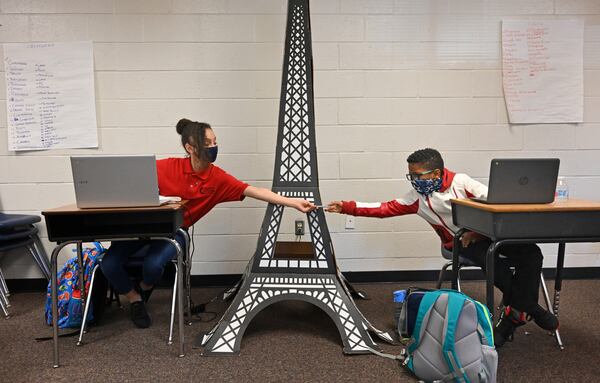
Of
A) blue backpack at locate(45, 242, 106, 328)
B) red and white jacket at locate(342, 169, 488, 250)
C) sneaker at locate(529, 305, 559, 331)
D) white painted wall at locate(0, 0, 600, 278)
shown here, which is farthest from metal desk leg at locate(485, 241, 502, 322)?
blue backpack at locate(45, 242, 106, 328)

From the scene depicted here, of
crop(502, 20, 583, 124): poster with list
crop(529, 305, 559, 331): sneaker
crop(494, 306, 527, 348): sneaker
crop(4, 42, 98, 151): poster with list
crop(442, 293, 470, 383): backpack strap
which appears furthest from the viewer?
crop(502, 20, 583, 124): poster with list

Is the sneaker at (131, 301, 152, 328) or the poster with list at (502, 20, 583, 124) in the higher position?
the poster with list at (502, 20, 583, 124)

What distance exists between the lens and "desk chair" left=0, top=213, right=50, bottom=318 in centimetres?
291

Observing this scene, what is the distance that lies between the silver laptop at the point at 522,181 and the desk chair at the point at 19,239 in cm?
301

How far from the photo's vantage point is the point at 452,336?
1.76m

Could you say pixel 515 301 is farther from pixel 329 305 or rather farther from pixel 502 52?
pixel 502 52

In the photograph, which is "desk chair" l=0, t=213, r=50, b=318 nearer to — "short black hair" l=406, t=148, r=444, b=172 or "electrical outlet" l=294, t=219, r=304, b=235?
"electrical outlet" l=294, t=219, r=304, b=235

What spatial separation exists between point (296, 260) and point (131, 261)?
36.9 inches

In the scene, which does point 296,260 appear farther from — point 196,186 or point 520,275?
point 520,275

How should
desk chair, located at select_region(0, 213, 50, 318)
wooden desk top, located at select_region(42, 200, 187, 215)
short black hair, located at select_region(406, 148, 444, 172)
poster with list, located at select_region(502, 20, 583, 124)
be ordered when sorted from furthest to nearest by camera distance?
1. poster with list, located at select_region(502, 20, 583, 124)
2. desk chair, located at select_region(0, 213, 50, 318)
3. short black hair, located at select_region(406, 148, 444, 172)
4. wooden desk top, located at select_region(42, 200, 187, 215)

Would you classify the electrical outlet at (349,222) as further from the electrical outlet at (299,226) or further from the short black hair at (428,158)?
the short black hair at (428,158)

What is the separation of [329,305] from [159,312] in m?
1.23

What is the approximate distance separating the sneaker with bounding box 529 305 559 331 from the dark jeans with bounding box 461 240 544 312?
0.03 m

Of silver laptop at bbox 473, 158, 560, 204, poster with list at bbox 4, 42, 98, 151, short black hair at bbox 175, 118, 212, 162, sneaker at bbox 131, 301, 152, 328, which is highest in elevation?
poster with list at bbox 4, 42, 98, 151
